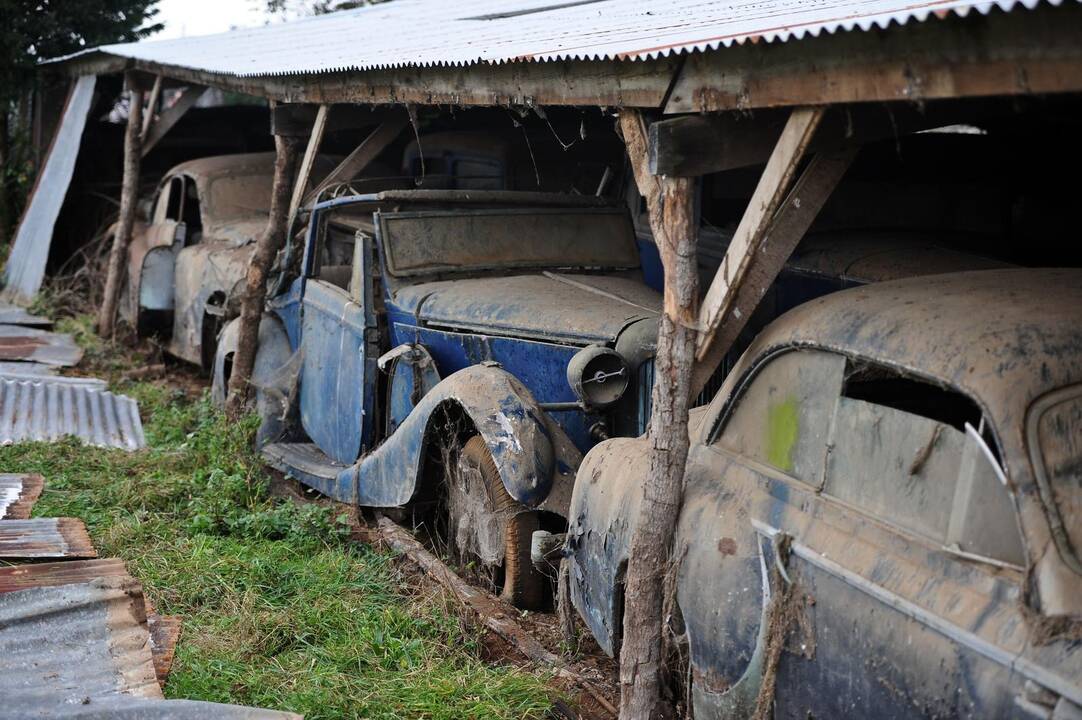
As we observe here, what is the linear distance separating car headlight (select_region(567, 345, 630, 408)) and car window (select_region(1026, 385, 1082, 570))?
7.86 ft

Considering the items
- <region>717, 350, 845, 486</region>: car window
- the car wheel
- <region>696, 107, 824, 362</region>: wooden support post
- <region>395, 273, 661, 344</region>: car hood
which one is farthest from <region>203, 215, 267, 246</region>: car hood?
<region>717, 350, 845, 486</region>: car window

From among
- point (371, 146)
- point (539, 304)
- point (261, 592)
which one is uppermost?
point (371, 146)

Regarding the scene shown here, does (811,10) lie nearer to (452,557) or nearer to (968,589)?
(968,589)

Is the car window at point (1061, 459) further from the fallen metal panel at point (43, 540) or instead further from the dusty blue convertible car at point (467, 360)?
the fallen metal panel at point (43, 540)

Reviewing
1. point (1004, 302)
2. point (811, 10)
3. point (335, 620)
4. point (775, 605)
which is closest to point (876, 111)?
point (811, 10)

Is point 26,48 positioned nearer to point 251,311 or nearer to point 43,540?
point 251,311

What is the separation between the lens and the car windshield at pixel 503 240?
651cm

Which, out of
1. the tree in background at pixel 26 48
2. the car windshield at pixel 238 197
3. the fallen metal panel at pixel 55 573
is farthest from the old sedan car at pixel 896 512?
the tree in background at pixel 26 48

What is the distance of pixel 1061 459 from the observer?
2664 mm

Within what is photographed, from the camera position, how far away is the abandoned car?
9586mm

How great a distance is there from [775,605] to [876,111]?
166 centimetres

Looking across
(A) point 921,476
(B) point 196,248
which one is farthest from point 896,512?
(B) point 196,248

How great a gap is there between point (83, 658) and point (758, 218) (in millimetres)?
2518

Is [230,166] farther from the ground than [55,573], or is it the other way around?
[230,166]
